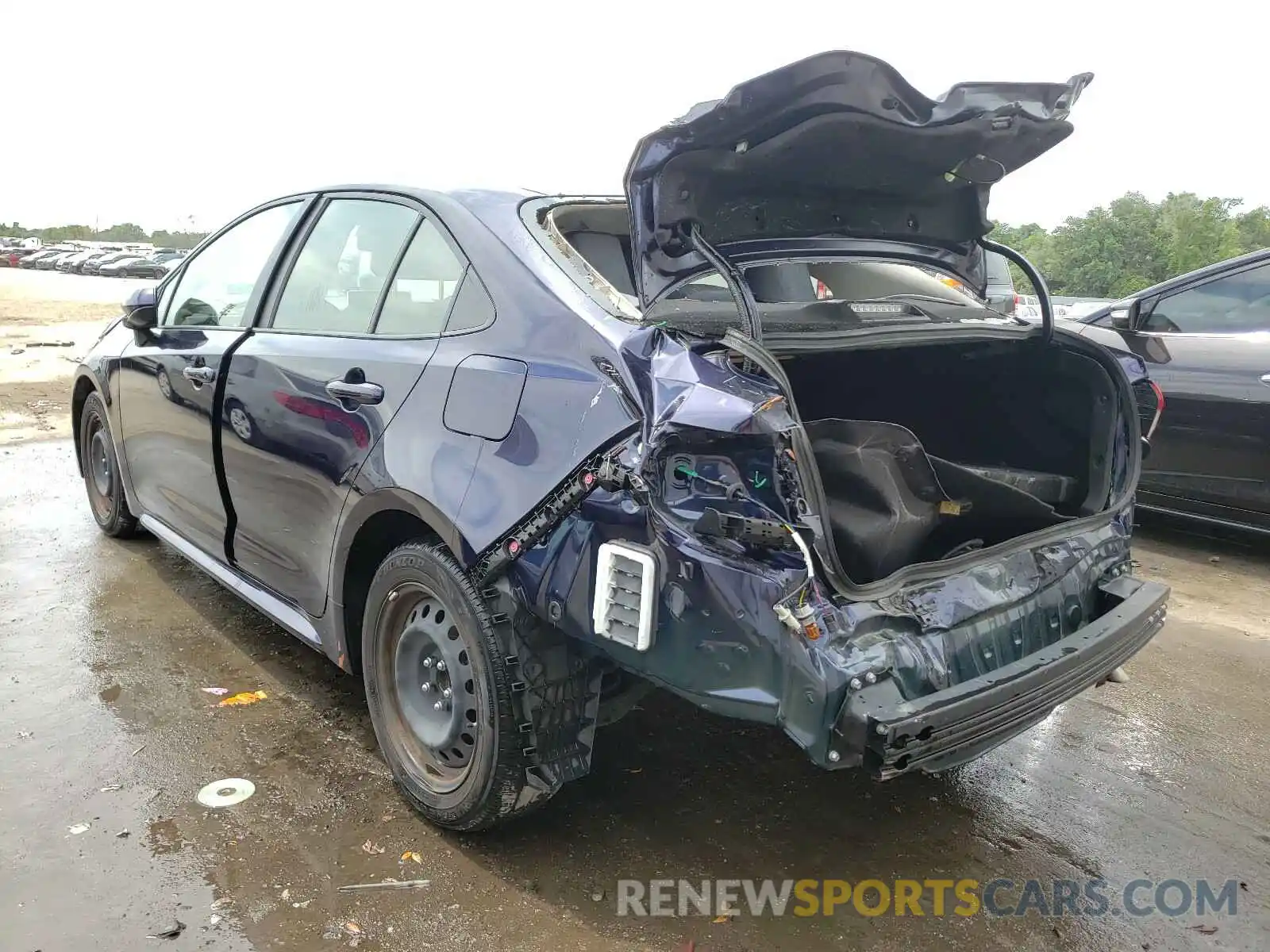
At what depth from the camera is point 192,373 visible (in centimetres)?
357

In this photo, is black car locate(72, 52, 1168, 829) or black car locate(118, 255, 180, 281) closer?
black car locate(72, 52, 1168, 829)

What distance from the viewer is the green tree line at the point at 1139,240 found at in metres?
29.8

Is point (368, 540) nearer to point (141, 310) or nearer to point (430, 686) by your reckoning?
point (430, 686)

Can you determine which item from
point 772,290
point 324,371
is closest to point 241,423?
point 324,371

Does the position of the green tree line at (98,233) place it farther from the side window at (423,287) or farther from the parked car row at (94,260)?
the side window at (423,287)

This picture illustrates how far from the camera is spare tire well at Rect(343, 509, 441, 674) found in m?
2.70

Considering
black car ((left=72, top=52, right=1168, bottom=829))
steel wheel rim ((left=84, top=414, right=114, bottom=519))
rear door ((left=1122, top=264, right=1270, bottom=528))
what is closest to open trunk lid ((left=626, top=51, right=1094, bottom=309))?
black car ((left=72, top=52, right=1168, bottom=829))

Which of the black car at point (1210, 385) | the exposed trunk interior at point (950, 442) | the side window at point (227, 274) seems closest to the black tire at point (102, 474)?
the side window at point (227, 274)

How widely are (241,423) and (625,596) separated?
6.23 ft

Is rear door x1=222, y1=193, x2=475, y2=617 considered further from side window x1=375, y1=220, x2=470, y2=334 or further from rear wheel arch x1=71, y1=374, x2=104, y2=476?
rear wheel arch x1=71, y1=374, x2=104, y2=476

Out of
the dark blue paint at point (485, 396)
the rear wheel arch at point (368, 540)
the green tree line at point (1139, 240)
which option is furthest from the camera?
the green tree line at point (1139, 240)

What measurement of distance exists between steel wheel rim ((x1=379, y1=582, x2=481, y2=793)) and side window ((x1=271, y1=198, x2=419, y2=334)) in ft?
2.96

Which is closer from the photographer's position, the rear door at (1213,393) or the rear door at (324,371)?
the rear door at (324,371)

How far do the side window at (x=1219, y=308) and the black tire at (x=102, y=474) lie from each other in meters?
5.93
